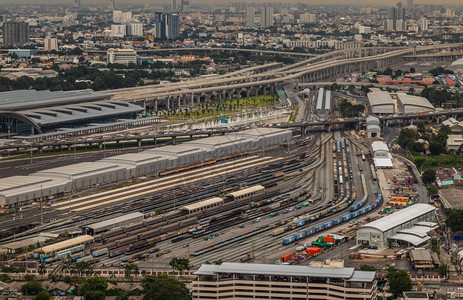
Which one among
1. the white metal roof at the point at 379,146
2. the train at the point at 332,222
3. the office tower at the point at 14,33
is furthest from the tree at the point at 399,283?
the office tower at the point at 14,33

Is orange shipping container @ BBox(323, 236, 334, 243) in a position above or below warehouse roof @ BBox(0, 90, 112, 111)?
below

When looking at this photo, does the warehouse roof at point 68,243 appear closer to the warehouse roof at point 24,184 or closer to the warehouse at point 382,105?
the warehouse roof at point 24,184

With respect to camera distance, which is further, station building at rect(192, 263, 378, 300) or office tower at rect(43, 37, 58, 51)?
office tower at rect(43, 37, 58, 51)

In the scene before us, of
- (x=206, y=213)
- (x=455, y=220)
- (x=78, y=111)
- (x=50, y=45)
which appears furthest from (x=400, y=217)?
(x=50, y=45)

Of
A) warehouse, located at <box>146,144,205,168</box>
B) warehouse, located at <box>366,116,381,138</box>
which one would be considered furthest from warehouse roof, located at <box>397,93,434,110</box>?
warehouse, located at <box>146,144,205,168</box>

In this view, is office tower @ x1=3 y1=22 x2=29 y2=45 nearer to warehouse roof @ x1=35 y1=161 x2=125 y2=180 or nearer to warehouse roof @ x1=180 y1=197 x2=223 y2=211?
warehouse roof @ x1=35 y1=161 x2=125 y2=180

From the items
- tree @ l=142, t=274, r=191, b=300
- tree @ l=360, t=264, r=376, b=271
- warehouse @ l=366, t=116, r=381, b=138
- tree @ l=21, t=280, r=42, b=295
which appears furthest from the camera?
warehouse @ l=366, t=116, r=381, b=138

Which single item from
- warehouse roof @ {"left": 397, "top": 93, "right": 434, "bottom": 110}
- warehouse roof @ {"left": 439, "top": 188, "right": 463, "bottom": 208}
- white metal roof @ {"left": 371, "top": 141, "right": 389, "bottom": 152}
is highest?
warehouse roof @ {"left": 397, "top": 93, "right": 434, "bottom": 110}

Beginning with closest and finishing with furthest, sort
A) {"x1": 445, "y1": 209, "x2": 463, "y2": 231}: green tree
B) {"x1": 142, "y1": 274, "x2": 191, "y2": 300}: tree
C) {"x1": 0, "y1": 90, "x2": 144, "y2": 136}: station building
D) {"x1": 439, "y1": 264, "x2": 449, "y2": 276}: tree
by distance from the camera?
{"x1": 142, "y1": 274, "x2": 191, "y2": 300}: tree < {"x1": 439, "y1": 264, "x2": 449, "y2": 276}: tree < {"x1": 445, "y1": 209, "x2": 463, "y2": 231}: green tree < {"x1": 0, "y1": 90, "x2": 144, "y2": 136}: station building
